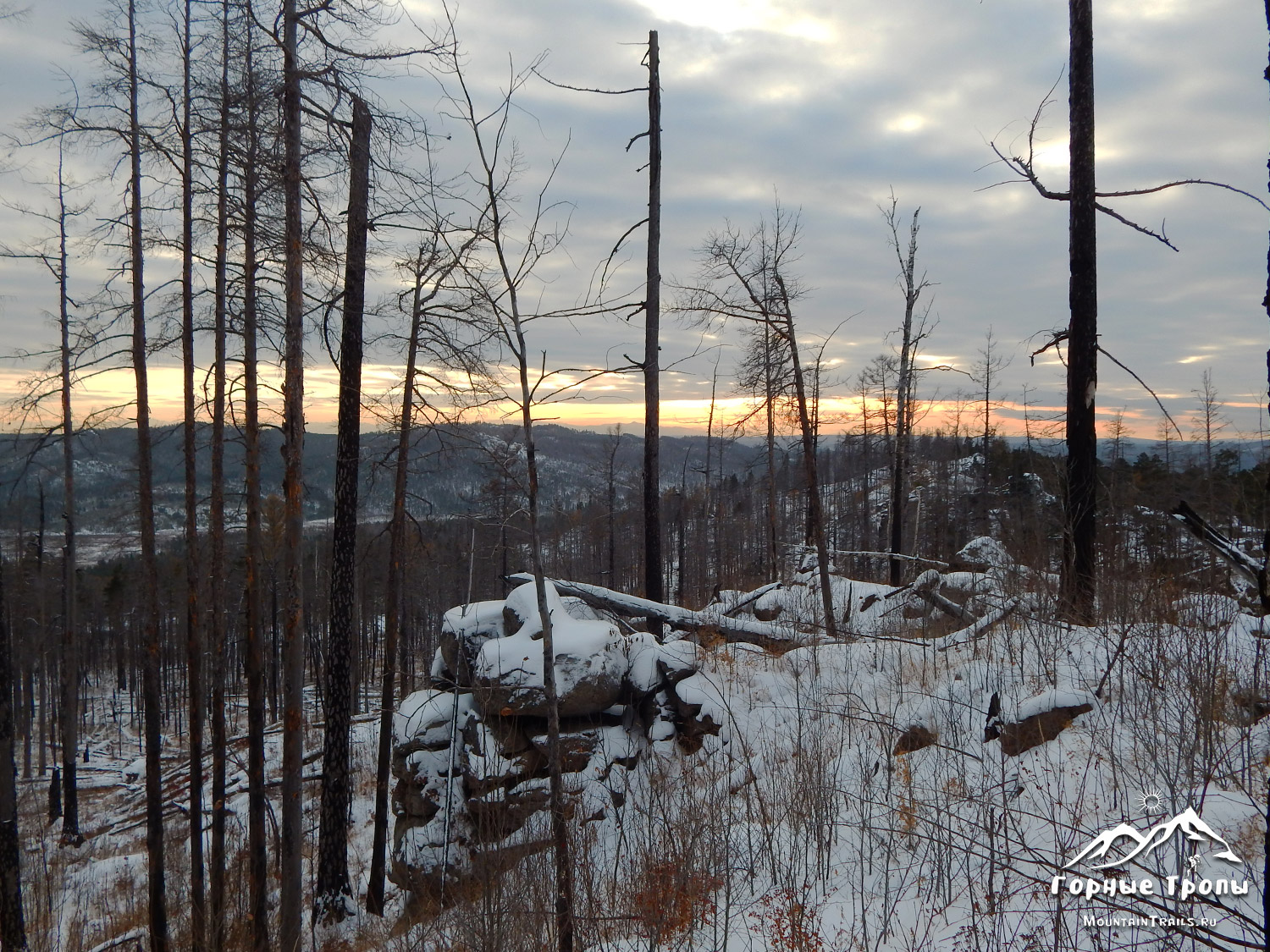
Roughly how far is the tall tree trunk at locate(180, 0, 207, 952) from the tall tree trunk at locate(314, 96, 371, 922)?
193 centimetres

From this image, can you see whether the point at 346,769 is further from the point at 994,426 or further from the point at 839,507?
the point at 839,507

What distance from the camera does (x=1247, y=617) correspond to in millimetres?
6531

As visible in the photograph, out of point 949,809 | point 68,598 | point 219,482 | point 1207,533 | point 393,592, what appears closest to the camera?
point 1207,533

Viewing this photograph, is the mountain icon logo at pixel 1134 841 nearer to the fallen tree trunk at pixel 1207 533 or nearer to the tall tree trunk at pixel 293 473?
the fallen tree trunk at pixel 1207 533

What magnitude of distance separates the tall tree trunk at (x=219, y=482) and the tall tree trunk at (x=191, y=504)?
246 millimetres

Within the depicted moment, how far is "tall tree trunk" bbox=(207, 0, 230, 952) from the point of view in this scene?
8445 mm

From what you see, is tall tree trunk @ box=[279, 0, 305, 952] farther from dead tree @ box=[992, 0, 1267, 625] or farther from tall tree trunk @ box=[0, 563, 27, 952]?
dead tree @ box=[992, 0, 1267, 625]

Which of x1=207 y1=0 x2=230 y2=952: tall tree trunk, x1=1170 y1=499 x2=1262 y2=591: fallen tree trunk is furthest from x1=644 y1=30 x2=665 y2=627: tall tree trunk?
x1=1170 y1=499 x2=1262 y2=591: fallen tree trunk

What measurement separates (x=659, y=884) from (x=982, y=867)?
2.06 metres

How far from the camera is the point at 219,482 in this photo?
1147 cm

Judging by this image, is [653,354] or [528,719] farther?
[653,354]

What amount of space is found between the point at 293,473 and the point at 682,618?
6163 millimetres

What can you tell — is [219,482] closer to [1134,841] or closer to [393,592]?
[393,592]

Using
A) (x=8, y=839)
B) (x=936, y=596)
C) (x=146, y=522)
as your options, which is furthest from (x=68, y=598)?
(x=936, y=596)
